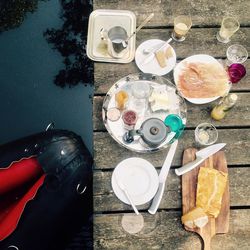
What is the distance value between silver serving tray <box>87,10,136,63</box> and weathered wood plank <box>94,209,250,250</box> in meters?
0.90

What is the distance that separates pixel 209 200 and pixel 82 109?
1646 mm

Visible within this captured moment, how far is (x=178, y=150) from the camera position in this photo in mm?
2125

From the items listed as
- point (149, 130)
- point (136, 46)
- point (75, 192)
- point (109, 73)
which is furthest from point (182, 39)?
point (75, 192)

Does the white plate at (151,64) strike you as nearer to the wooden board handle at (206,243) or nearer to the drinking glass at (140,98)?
the drinking glass at (140,98)

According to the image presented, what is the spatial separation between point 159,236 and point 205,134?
0.60 metres

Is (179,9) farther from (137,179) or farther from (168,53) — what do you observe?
(137,179)

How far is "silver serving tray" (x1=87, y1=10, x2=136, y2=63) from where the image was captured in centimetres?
226

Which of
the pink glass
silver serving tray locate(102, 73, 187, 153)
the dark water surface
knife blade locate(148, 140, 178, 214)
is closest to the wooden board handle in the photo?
knife blade locate(148, 140, 178, 214)

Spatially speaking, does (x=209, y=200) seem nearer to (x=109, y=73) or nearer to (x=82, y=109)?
(x=109, y=73)

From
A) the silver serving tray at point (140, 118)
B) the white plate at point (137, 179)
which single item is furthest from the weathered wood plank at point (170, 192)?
the silver serving tray at point (140, 118)

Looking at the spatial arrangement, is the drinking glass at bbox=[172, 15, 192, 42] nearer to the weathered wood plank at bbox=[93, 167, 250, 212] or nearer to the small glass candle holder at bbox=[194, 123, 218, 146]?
the small glass candle holder at bbox=[194, 123, 218, 146]

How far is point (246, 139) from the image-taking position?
218cm

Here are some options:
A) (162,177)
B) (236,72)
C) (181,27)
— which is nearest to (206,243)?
(162,177)

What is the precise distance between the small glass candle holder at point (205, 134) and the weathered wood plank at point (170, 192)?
193mm
